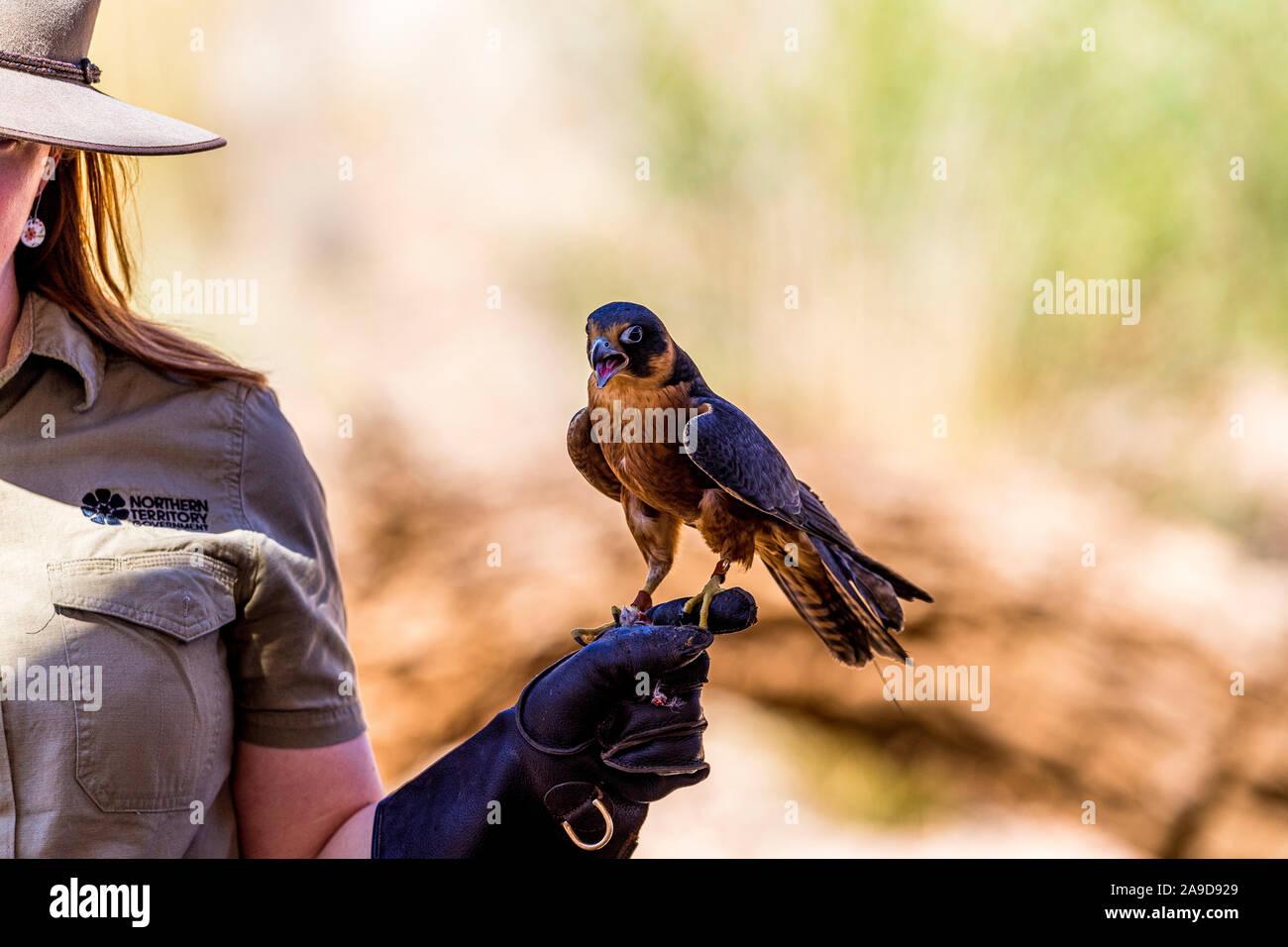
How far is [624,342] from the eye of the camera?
37.9 inches

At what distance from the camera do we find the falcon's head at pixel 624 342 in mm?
932

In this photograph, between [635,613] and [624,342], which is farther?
[635,613]

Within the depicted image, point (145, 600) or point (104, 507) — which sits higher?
point (104, 507)

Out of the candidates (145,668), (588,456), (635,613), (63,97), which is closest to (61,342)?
(63,97)

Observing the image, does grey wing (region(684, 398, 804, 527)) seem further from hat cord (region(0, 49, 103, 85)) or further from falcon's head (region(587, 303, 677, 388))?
hat cord (region(0, 49, 103, 85))

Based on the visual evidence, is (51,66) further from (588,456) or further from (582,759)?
(582,759)

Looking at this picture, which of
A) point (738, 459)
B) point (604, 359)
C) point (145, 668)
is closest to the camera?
point (604, 359)

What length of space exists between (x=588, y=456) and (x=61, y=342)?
0.73 meters

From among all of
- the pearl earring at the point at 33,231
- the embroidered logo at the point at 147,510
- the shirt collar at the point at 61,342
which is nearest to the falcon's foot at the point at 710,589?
the embroidered logo at the point at 147,510

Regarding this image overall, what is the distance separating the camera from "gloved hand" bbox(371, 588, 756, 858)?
1.17 m

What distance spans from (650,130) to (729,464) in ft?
6.12

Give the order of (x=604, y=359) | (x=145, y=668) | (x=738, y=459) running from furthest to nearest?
1. (x=145, y=668)
2. (x=738, y=459)
3. (x=604, y=359)

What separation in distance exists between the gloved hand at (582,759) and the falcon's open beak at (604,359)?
357 millimetres
